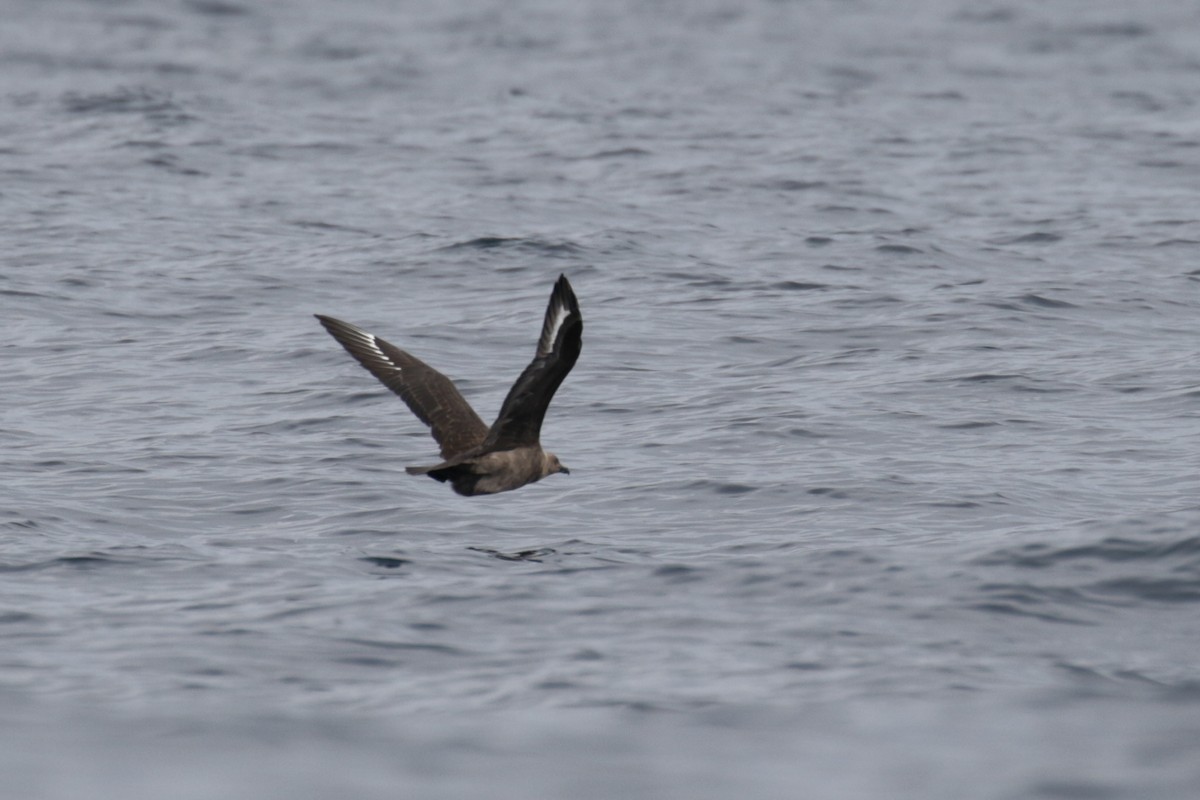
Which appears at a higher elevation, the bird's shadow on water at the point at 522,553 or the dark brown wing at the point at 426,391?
the dark brown wing at the point at 426,391

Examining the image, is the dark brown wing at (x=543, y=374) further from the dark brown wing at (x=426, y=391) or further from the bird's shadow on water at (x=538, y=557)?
the bird's shadow on water at (x=538, y=557)

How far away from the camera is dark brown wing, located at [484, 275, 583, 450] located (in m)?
9.30

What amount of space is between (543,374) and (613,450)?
3108mm

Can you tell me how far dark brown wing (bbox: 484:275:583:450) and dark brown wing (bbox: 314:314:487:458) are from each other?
0.45 meters

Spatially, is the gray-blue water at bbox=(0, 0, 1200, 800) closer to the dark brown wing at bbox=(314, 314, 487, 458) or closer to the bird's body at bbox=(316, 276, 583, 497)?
the bird's body at bbox=(316, 276, 583, 497)

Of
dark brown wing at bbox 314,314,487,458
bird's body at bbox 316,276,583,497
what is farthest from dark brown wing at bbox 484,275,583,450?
dark brown wing at bbox 314,314,487,458

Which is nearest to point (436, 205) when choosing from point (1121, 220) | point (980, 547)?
point (1121, 220)

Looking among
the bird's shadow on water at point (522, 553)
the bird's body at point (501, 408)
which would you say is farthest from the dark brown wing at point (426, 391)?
the bird's shadow on water at point (522, 553)

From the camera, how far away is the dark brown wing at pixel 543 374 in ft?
30.5

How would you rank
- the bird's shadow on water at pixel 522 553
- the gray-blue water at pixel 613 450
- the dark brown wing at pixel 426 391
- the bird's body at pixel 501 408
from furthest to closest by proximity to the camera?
the dark brown wing at pixel 426 391 → the bird's shadow on water at pixel 522 553 → the bird's body at pixel 501 408 → the gray-blue water at pixel 613 450

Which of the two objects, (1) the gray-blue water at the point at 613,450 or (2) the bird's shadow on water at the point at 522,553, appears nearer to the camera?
(1) the gray-blue water at the point at 613,450

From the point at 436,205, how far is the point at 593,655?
13.8 metres


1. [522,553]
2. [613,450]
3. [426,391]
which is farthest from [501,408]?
[613,450]

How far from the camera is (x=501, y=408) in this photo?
10.5 m
